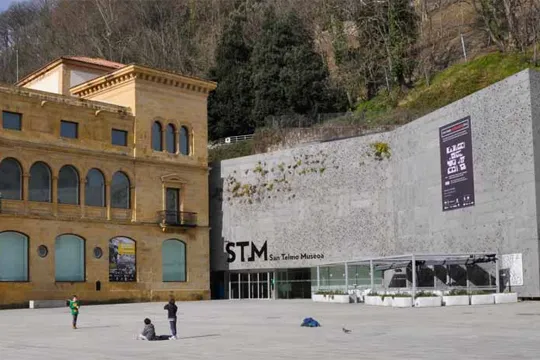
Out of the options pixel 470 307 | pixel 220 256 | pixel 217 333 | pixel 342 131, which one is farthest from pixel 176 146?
pixel 217 333

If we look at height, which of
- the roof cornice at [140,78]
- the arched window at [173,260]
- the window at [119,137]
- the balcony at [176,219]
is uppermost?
the roof cornice at [140,78]

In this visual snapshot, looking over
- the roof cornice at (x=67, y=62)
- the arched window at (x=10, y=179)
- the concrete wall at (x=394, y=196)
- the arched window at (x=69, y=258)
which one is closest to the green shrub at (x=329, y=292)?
the concrete wall at (x=394, y=196)

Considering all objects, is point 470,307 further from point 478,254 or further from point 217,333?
point 217,333

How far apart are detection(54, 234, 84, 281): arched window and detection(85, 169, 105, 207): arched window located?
2776mm

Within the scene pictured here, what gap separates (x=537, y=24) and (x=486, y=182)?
Result: 31280mm

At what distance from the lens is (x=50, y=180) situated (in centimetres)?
5112

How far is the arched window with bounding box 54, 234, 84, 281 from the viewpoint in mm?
51094

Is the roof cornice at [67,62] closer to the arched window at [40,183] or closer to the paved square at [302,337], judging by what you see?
the arched window at [40,183]

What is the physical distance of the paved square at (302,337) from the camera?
1791 cm

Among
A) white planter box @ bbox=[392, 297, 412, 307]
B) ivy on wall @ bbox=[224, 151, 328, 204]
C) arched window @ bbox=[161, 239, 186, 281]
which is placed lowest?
white planter box @ bbox=[392, 297, 412, 307]

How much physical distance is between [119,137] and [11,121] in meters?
8.11

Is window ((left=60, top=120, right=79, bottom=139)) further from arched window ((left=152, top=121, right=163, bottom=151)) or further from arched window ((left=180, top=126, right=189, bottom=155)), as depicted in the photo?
arched window ((left=180, top=126, right=189, bottom=155))

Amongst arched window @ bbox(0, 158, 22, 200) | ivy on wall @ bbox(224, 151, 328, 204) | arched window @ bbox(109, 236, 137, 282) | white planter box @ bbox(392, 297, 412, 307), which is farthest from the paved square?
ivy on wall @ bbox(224, 151, 328, 204)

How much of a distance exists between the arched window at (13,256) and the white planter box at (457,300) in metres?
25.9
